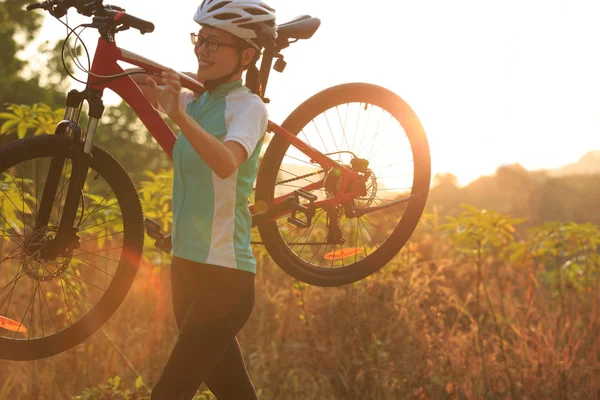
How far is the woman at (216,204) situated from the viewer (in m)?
2.63

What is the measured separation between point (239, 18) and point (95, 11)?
627mm

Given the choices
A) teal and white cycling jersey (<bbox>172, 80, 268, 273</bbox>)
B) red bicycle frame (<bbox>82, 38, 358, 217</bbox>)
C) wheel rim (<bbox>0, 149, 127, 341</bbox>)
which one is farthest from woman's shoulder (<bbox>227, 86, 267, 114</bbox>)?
wheel rim (<bbox>0, 149, 127, 341</bbox>)

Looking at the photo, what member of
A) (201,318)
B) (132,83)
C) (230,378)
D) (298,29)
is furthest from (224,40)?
(230,378)

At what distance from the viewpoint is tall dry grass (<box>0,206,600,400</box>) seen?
4.83 meters

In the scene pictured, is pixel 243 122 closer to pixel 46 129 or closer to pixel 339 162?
pixel 339 162

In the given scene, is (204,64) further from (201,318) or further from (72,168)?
(201,318)

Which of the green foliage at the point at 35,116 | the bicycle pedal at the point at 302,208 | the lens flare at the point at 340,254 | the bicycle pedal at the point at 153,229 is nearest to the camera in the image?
the bicycle pedal at the point at 153,229

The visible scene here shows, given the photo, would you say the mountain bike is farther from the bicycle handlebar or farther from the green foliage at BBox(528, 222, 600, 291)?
the green foliage at BBox(528, 222, 600, 291)

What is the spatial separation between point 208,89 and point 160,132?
398 millimetres

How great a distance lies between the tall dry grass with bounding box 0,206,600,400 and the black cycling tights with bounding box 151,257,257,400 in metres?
1.62

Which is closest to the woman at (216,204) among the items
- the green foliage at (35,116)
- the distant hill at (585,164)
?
the green foliage at (35,116)

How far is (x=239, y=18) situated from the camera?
2.83 m

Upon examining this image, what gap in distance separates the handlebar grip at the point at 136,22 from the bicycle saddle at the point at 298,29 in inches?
30.8

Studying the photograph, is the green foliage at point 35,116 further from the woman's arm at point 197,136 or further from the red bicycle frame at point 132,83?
the woman's arm at point 197,136
